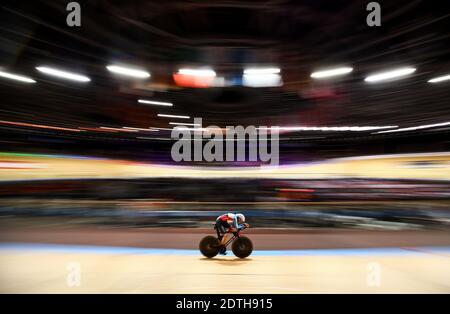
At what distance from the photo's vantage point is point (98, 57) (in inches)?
205

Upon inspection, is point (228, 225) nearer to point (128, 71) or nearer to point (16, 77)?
point (128, 71)

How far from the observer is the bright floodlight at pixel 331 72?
18.2 ft

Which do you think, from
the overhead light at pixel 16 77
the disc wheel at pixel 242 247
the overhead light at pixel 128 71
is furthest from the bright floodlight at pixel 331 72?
the overhead light at pixel 16 77

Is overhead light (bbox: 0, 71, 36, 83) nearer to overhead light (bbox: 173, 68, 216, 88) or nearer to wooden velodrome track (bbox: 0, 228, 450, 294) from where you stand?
overhead light (bbox: 173, 68, 216, 88)

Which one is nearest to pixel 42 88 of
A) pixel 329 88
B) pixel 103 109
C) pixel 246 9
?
pixel 103 109

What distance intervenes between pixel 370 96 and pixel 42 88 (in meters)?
6.45

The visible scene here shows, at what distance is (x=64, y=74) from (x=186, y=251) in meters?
3.86

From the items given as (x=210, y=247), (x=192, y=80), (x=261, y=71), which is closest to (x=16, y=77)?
(x=192, y=80)

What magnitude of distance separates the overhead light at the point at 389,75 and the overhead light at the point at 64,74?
528 cm

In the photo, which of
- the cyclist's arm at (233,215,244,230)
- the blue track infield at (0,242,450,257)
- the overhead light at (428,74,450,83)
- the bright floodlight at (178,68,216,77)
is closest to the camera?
the cyclist's arm at (233,215,244,230)

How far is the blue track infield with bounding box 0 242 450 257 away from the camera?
4.98 metres

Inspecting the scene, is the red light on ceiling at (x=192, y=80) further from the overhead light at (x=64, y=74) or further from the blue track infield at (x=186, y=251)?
the blue track infield at (x=186, y=251)

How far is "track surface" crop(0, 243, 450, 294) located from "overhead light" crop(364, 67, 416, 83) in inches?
119

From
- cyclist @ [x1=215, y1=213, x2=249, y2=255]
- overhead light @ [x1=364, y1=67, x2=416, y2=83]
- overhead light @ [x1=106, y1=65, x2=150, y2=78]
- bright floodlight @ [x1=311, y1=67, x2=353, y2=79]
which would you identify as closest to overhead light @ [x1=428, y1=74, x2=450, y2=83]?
overhead light @ [x1=364, y1=67, x2=416, y2=83]
